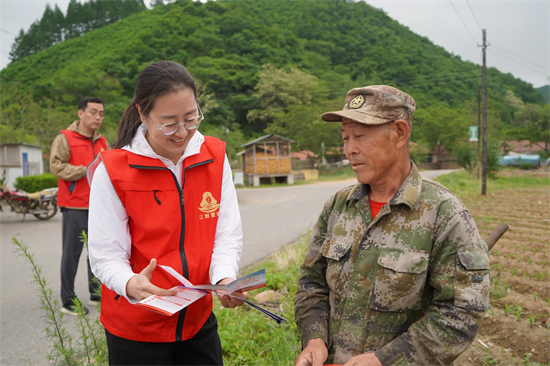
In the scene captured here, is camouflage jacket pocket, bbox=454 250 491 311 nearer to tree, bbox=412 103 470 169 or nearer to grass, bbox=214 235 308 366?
grass, bbox=214 235 308 366

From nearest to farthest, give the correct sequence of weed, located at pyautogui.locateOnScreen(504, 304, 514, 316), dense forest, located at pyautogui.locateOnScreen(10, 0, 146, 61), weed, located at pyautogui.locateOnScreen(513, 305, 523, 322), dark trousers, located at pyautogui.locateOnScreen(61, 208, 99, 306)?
1. weed, located at pyautogui.locateOnScreen(513, 305, 523, 322)
2. weed, located at pyautogui.locateOnScreen(504, 304, 514, 316)
3. dark trousers, located at pyautogui.locateOnScreen(61, 208, 99, 306)
4. dense forest, located at pyautogui.locateOnScreen(10, 0, 146, 61)

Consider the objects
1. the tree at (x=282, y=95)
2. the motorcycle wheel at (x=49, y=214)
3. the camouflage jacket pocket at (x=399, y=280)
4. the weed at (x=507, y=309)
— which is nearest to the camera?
the camouflage jacket pocket at (x=399, y=280)

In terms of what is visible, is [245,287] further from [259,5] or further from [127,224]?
[259,5]

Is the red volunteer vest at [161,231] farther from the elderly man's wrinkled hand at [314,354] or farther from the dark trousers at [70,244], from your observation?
the dark trousers at [70,244]

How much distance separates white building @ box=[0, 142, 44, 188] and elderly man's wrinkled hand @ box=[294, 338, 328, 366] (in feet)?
58.4

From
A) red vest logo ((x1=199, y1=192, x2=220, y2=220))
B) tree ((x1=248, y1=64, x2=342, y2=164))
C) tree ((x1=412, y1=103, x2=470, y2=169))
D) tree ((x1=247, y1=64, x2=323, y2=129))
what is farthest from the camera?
tree ((x1=247, y1=64, x2=323, y2=129))

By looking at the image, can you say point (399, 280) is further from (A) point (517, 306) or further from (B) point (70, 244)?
(B) point (70, 244)

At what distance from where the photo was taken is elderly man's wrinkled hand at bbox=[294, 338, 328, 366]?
177 centimetres

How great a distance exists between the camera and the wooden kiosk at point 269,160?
33.0 meters

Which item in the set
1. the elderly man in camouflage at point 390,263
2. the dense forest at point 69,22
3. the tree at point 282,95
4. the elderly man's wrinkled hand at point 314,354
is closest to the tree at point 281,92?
the tree at point 282,95

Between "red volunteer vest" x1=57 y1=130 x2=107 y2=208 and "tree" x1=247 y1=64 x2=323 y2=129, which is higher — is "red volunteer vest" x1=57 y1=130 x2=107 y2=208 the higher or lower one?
the lower one

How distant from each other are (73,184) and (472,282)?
3995 mm

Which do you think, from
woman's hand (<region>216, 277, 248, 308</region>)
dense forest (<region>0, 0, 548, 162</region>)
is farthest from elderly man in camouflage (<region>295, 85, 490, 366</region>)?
dense forest (<region>0, 0, 548, 162</region>)

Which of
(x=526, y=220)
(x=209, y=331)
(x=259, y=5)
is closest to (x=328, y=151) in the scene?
(x=526, y=220)
